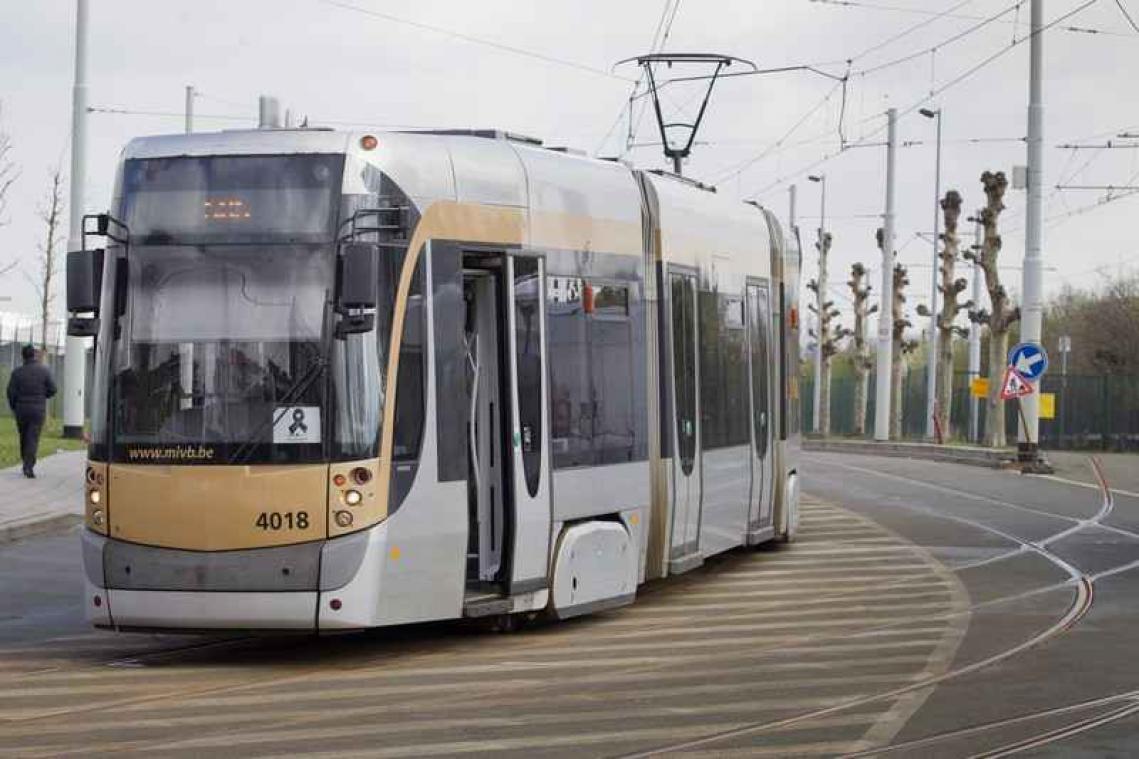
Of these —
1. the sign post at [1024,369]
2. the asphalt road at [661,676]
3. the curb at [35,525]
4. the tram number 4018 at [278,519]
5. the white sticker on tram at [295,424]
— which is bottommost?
the asphalt road at [661,676]

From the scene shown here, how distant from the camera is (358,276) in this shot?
12.3 meters

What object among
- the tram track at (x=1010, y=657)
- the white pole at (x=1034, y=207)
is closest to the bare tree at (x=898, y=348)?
the white pole at (x=1034, y=207)

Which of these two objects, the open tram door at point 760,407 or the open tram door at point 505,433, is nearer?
the open tram door at point 505,433

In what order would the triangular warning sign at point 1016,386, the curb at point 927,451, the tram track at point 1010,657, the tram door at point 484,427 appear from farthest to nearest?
the curb at point 927,451
the triangular warning sign at point 1016,386
the tram door at point 484,427
the tram track at point 1010,657

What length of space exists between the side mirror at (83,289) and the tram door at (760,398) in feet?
26.8

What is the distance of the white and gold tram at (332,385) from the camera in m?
12.4

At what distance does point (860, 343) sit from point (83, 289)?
74.6 metres

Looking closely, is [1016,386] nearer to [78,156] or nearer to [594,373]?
[78,156]

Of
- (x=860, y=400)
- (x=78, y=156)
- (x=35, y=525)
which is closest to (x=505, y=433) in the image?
(x=35, y=525)

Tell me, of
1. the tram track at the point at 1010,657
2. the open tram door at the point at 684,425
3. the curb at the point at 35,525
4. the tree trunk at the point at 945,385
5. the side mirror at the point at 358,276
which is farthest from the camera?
the tree trunk at the point at 945,385

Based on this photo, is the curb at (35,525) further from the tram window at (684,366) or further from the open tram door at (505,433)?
the open tram door at (505,433)

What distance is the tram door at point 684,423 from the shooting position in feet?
55.3

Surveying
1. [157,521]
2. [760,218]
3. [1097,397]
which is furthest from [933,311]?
[157,521]

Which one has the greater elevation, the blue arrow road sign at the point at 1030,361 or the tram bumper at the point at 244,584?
the blue arrow road sign at the point at 1030,361
